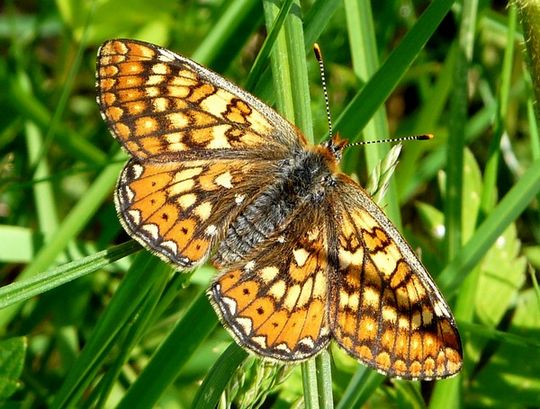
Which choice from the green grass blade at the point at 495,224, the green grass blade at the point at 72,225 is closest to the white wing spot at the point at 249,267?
the green grass blade at the point at 495,224

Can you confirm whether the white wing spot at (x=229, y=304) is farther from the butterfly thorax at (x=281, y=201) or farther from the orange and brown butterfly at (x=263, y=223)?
the butterfly thorax at (x=281, y=201)

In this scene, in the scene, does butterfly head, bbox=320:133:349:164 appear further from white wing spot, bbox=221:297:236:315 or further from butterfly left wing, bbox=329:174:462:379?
white wing spot, bbox=221:297:236:315

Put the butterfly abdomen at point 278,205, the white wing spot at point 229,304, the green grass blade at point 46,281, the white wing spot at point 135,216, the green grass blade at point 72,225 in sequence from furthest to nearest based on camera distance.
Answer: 1. the green grass blade at point 72,225
2. the butterfly abdomen at point 278,205
3. the white wing spot at point 135,216
4. the white wing spot at point 229,304
5. the green grass blade at point 46,281

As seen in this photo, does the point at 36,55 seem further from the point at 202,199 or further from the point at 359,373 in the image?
the point at 359,373

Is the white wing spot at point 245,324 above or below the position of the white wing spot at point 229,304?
below

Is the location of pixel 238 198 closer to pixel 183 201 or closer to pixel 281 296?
pixel 183 201

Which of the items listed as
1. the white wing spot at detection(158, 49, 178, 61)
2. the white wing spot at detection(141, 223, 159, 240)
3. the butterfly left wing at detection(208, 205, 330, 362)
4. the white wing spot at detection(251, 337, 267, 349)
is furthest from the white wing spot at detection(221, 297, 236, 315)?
the white wing spot at detection(158, 49, 178, 61)

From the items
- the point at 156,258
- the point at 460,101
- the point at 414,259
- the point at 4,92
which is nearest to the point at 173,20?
the point at 4,92
